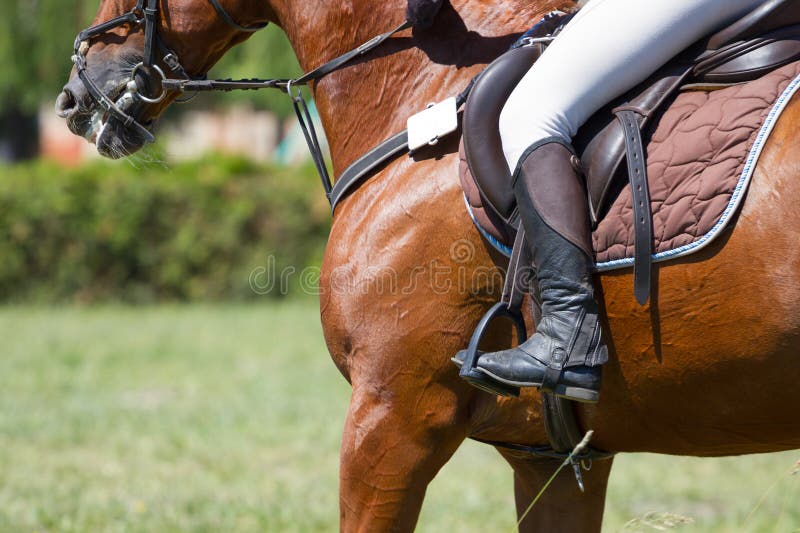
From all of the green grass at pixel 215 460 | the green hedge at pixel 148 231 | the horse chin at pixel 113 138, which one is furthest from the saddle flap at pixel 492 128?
the green hedge at pixel 148 231

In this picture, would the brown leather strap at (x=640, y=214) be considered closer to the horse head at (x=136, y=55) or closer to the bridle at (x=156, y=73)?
the bridle at (x=156, y=73)

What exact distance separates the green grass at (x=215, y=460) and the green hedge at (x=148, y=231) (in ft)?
9.93

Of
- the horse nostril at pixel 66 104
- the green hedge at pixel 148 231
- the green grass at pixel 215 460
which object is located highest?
the horse nostril at pixel 66 104

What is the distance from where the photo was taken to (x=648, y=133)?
7.41ft

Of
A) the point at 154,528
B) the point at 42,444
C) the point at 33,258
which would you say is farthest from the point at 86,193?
the point at 154,528

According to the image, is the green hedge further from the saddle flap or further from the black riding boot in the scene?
the black riding boot

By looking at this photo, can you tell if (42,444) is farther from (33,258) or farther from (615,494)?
(33,258)

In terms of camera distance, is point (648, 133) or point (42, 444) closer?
point (648, 133)

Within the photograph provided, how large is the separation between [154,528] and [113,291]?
989cm

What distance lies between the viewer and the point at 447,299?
8.05ft

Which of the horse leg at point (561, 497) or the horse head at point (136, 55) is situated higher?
the horse head at point (136, 55)

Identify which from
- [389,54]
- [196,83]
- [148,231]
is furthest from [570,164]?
[148,231]

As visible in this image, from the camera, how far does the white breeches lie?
221cm

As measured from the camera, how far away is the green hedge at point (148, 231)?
44.1 feet
